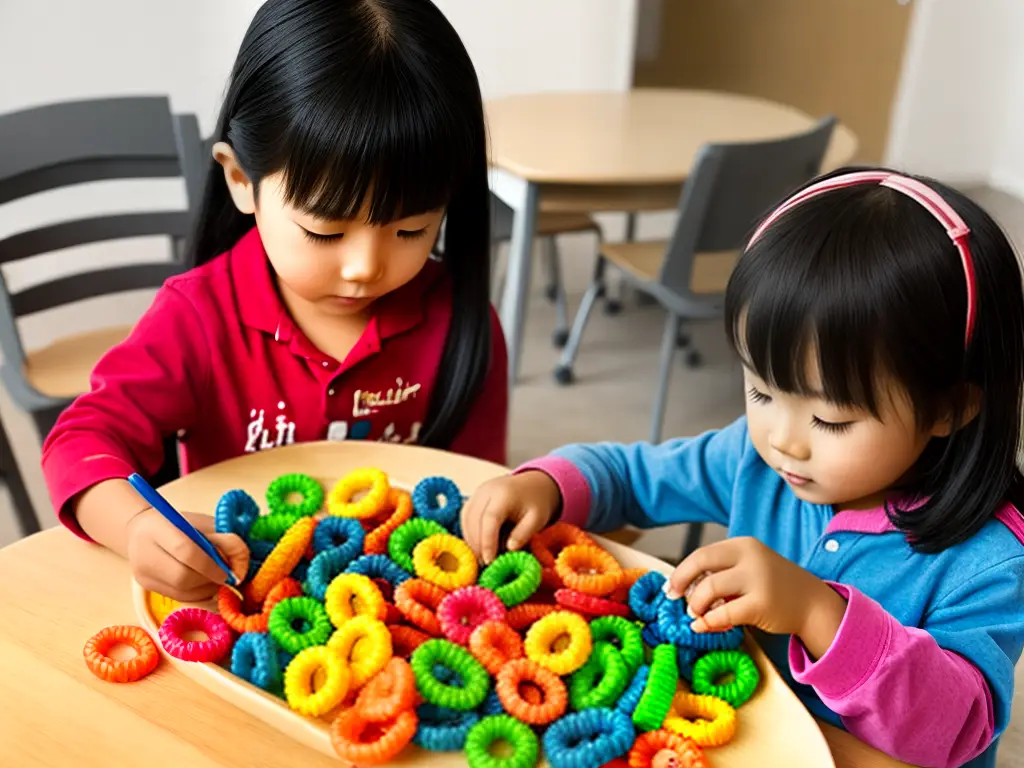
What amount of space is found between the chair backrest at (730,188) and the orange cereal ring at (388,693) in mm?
1254

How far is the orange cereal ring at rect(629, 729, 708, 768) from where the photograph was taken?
606 millimetres

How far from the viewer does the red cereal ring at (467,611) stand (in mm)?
685

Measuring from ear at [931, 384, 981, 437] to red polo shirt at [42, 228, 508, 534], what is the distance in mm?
533

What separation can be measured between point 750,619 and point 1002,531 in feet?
0.75

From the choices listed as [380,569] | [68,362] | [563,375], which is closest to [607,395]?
[563,375]

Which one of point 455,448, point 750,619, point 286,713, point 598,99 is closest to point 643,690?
point 750,619

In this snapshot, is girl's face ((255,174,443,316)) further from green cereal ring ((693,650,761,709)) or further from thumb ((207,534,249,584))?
green cereal ring ((693,650,761,709))

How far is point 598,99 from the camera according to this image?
2.42m

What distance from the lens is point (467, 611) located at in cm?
71

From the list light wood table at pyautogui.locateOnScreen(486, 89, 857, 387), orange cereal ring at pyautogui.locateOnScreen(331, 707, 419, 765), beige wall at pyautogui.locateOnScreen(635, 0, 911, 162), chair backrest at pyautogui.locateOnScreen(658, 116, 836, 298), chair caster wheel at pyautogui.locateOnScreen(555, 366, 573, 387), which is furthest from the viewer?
beige wall at pyautogui.locateOnScreen(635, 0, 911, 162)

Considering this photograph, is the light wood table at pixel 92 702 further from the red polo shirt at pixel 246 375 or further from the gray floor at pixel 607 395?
the gray floor at pixel 607 395

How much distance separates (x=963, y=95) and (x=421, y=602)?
382cm

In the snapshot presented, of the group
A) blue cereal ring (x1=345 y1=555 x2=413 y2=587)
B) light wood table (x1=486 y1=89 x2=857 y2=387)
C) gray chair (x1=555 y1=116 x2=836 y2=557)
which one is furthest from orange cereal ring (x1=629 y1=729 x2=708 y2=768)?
light wood table (x1=486 y1=89 x2=857 y2=387)

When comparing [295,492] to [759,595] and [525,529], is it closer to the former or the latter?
[525,529]
